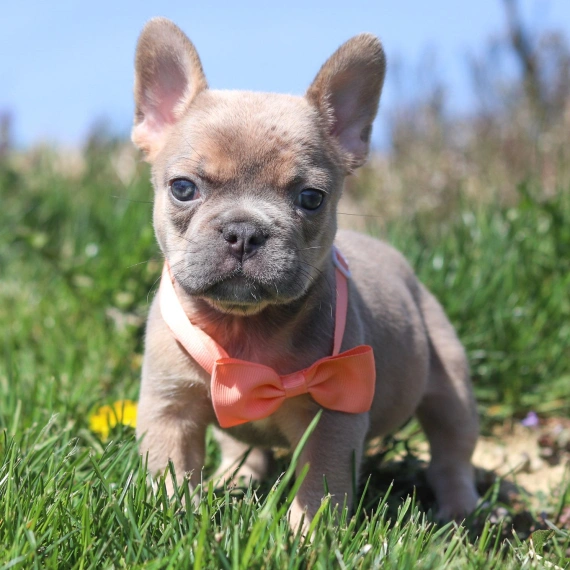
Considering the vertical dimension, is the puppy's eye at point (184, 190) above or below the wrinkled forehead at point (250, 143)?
below

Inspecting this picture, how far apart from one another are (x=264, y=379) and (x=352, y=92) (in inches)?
60.1

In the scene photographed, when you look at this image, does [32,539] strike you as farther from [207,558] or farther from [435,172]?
[435,172]

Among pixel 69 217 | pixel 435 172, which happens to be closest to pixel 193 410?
pixel 69 217

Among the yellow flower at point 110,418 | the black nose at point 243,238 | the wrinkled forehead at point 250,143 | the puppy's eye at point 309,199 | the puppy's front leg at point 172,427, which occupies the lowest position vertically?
the yellow flower at point 110,418

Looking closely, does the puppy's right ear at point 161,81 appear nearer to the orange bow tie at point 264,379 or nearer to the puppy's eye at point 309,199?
the puppy's eye at point 309,199

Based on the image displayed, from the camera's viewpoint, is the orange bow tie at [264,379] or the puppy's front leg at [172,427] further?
the puppy's front leg at [172,427]

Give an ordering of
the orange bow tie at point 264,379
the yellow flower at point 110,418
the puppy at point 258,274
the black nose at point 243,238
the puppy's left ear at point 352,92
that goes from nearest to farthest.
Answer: the black nose at point 243,238 < the puppy at point 258,274 < the orange bow tie at point 264,379 < the puppy's left ear at point 352,92 < the yellow flower at point 110,418

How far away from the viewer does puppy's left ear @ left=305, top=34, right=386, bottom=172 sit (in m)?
3.62

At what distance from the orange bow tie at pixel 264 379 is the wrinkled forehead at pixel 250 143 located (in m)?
0.63

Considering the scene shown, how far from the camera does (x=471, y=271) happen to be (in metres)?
5.89

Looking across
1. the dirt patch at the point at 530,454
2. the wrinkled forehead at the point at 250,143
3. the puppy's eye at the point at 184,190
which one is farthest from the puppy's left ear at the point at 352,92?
the dirt patch at the point at 530,454

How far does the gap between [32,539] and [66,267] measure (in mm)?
3886

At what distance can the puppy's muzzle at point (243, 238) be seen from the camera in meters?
2.90

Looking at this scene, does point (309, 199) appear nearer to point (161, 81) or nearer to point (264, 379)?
point (264, 379)
